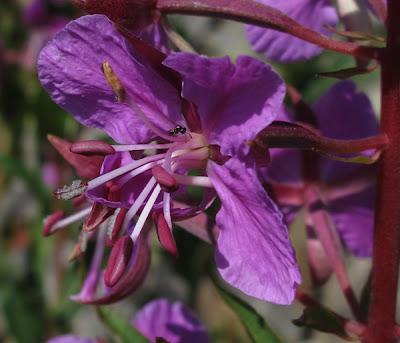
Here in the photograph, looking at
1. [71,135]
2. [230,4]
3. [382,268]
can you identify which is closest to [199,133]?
[230,4]

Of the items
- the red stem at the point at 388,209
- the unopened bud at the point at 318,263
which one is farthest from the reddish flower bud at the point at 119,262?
the unopened bud at the point at 318,263

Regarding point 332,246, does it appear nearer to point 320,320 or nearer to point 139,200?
point 320,320

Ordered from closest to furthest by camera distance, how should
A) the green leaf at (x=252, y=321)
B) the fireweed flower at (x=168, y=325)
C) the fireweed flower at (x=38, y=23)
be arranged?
the green leaf at (x=252, y=321), the fireweed flower at (x=168, y=325), the fireweed flower at (x=38, y=23)

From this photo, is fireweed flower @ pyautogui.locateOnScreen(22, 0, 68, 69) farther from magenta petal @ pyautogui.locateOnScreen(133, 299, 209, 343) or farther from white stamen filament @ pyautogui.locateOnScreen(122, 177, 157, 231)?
white stamen filament @ pyautogui.locateOnScreen(122, 177, 157, 231)

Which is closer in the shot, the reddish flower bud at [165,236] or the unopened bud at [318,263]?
the reddish flower bud at [165,236]

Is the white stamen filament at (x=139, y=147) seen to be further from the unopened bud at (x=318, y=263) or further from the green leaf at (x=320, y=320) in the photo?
the unopened bud at (x=318, y=263)

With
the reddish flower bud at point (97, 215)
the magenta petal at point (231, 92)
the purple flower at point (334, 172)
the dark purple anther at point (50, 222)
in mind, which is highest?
the magenta petal at point (231, 92)

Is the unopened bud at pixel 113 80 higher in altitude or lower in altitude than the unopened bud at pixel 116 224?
higher
